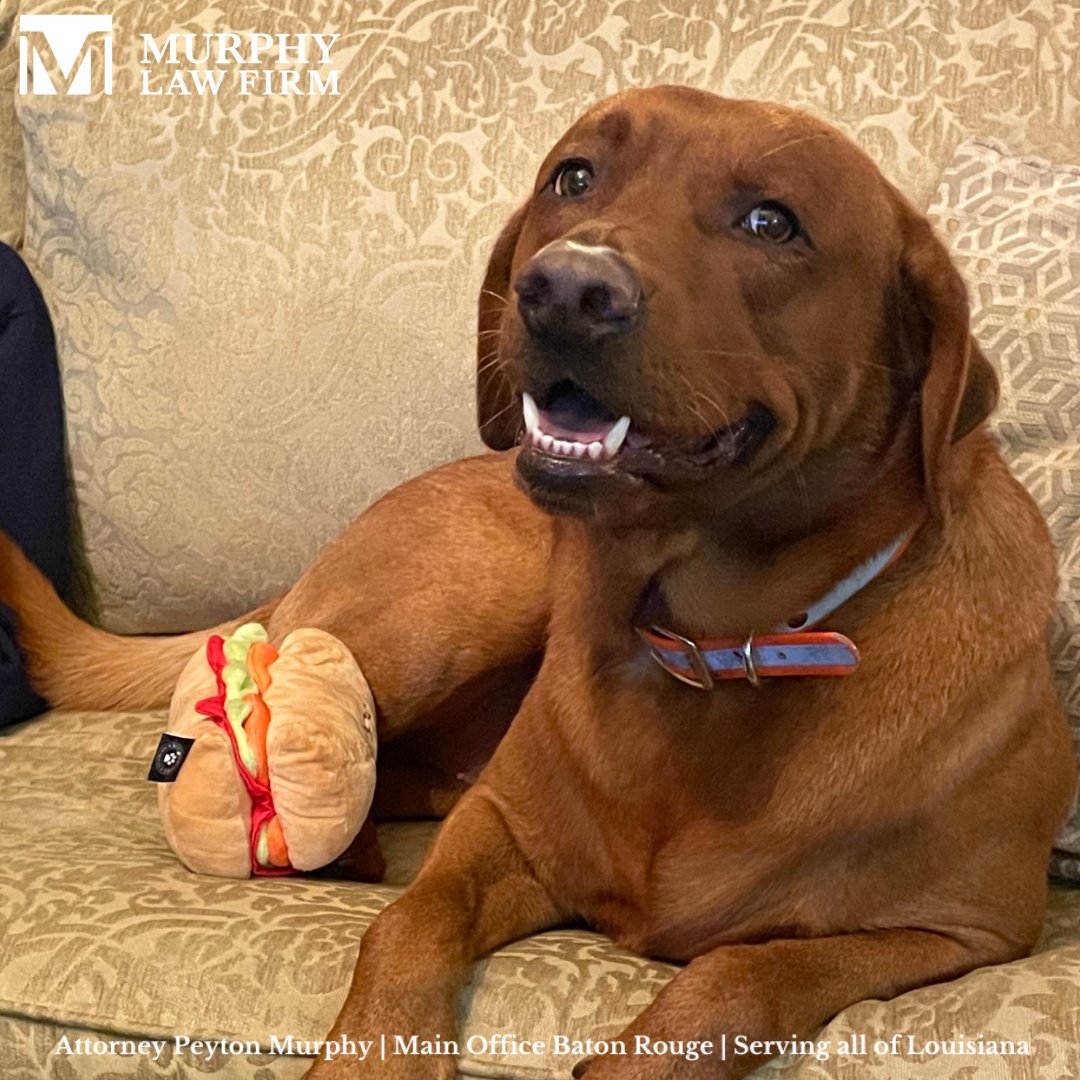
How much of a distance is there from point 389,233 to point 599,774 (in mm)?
1006

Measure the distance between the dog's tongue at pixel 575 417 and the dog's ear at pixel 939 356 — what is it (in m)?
0.29

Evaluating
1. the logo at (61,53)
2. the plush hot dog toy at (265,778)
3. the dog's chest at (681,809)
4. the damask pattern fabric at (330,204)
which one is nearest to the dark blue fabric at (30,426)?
the damask pattern fabric at (330,204)

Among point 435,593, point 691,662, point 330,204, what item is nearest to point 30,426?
point 330,204

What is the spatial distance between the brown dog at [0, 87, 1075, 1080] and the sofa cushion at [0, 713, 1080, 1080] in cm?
5

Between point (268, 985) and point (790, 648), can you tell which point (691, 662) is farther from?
point (268, 985)

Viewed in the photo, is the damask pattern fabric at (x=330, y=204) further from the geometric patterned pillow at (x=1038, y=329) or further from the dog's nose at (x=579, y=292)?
the dog's nose at (x=579, y=292)

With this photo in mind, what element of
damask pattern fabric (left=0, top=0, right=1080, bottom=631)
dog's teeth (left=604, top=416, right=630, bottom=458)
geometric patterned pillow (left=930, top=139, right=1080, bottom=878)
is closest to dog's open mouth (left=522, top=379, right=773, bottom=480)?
dog's teeth (left=604, top=416, right=630, bottom=458)

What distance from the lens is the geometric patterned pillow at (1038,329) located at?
62.2 inches

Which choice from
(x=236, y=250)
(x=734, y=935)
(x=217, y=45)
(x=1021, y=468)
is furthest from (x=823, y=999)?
(x=217, y=45)

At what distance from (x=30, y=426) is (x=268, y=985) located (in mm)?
1180

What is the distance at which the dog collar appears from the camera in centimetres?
126

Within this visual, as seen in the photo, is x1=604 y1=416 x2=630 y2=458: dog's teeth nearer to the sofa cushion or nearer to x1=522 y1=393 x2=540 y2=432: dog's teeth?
x1=522 y1=393 x2=540 y2=432: dog's teeth

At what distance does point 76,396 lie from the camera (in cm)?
219

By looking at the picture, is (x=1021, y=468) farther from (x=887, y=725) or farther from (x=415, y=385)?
(x=415, y=385)
